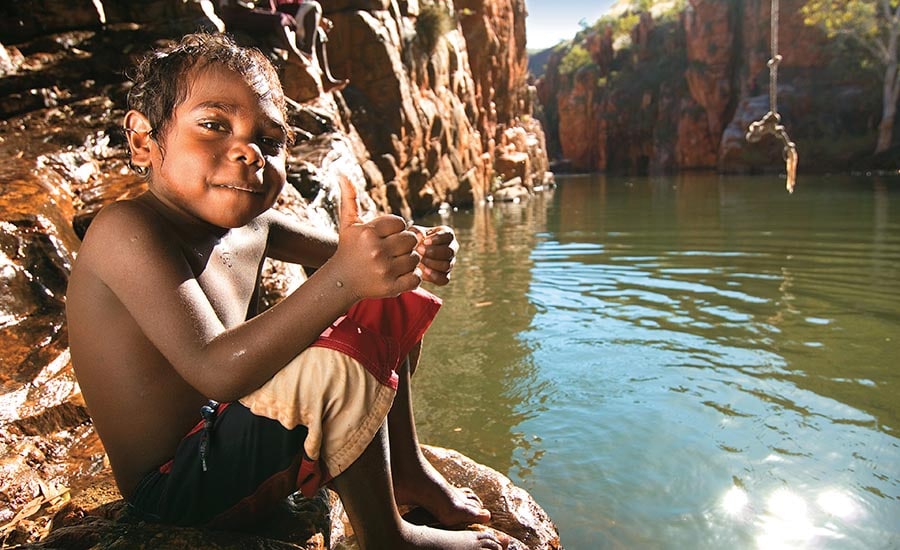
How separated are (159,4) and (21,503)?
287 inches

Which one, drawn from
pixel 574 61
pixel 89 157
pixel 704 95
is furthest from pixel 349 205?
pixel 574 61

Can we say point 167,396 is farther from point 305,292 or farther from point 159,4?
point 159,4

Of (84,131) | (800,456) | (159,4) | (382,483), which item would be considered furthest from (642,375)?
(159,4)

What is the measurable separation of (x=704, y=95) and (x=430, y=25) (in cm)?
2436

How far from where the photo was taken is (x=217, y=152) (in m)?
1.35

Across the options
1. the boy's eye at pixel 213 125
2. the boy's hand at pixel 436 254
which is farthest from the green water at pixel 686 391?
the boy's eye at pixel 213 125

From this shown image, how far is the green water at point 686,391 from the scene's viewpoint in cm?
220

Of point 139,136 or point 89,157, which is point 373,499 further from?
point 89,157

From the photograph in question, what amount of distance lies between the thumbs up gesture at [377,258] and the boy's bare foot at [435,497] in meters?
0.67

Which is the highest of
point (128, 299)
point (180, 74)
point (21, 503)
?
point (180, 74)

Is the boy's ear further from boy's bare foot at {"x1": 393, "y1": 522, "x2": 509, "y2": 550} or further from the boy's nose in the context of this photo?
boy's bare foot at {"x1": 393, "y1": 522, "x2": 509, "y2": 550}

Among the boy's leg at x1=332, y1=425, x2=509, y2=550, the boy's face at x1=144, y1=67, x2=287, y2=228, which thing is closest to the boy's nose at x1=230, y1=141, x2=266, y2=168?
the boy's face at x1=144, y1=67, x2=287, y2=228

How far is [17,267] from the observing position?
2.73 metres

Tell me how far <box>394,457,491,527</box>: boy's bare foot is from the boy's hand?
0.52 m
